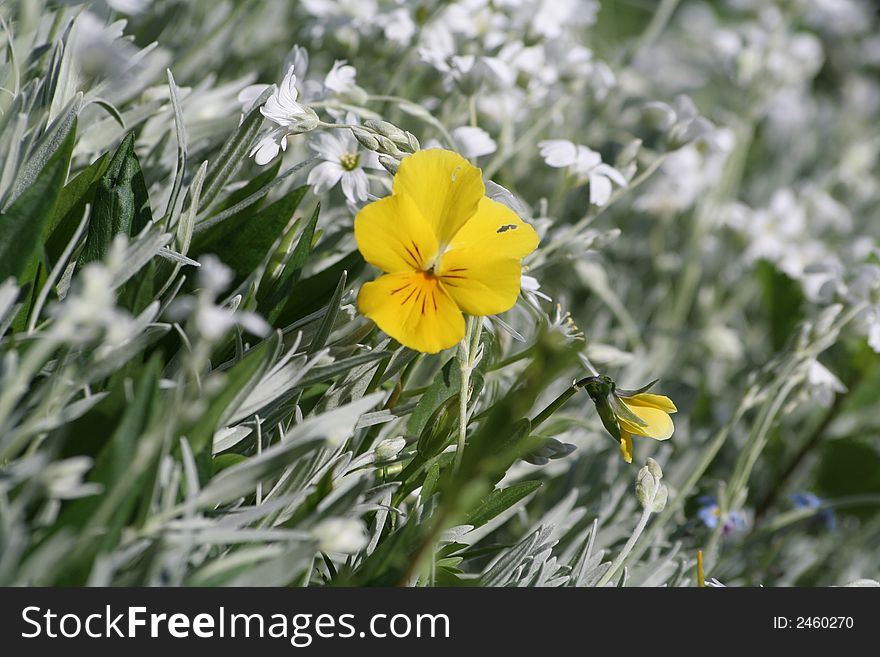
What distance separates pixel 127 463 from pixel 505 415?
0.21 metres

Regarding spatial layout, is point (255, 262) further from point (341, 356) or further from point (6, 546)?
point (6, 546)

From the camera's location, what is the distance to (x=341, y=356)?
0.62m

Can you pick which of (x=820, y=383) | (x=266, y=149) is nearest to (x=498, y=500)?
(x=266, y=149)

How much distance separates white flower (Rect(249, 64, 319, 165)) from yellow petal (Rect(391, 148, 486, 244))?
0.09 m

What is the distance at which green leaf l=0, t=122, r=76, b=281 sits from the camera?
53 cm

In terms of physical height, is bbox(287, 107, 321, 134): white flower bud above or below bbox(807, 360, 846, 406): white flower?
above

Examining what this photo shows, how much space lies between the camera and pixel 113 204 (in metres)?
0.61

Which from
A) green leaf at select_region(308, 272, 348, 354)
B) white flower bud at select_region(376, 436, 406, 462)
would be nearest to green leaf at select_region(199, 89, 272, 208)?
green leaf at select_region(308, 272, 348, 354)

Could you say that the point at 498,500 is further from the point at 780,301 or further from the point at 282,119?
the point at 780,301

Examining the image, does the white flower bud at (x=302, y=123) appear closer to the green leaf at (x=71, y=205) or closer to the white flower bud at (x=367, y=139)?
the white flower bud at (x=367, y=139)

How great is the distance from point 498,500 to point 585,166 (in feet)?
1.11

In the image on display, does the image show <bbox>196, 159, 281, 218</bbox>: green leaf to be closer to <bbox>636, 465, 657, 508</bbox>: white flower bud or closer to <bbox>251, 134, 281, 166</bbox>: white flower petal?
<bbox>251, 134, 281, 166</bbox>: white flower petal

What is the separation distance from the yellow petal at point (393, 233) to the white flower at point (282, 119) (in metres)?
0.10

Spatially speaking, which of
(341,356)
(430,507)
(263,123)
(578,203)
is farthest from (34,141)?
(578,203)
